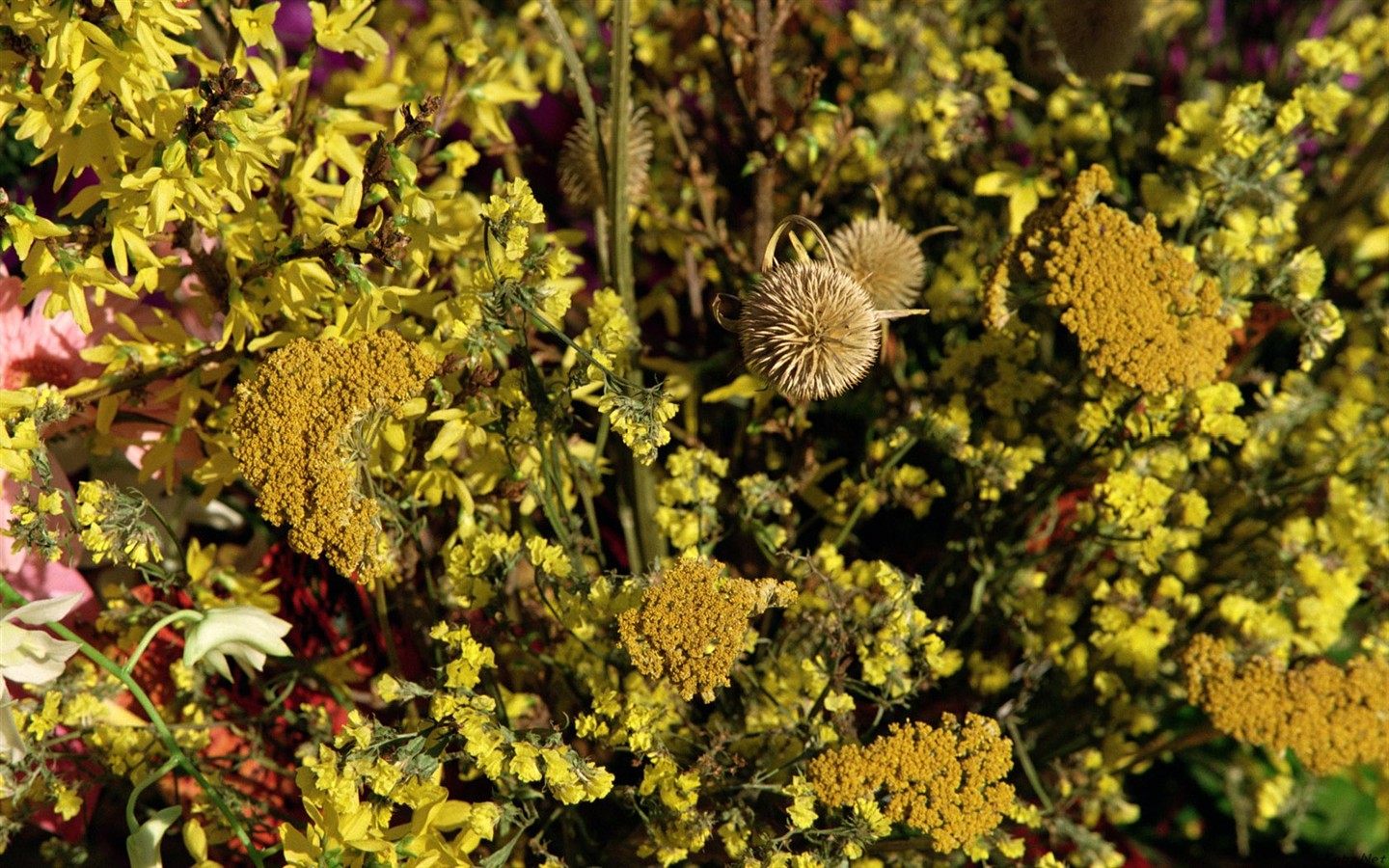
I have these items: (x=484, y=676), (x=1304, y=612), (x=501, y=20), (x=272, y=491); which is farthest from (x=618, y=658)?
(x=501, y=20)

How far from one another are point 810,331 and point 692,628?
0.52 feet

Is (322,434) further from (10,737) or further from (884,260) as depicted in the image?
(884,260)

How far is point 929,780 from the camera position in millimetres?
529

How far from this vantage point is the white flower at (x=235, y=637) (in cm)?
54

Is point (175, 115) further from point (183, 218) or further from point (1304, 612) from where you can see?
point (1304, 612)

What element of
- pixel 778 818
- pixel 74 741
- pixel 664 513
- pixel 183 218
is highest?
pixel 183 218

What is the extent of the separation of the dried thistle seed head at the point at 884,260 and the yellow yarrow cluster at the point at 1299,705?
0.88ft

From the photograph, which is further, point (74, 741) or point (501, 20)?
point (501, 20)

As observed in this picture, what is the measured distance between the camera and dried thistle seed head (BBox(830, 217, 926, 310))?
67 centimetres

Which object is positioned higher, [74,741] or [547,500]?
[547,500]

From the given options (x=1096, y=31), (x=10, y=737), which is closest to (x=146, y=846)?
(x=10, y=737)

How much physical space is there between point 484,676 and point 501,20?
55 centimetres

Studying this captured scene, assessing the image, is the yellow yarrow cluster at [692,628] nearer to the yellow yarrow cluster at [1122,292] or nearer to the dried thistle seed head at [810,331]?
the dried thistle seed head at [810,331]

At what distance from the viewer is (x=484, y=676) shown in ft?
1.99
